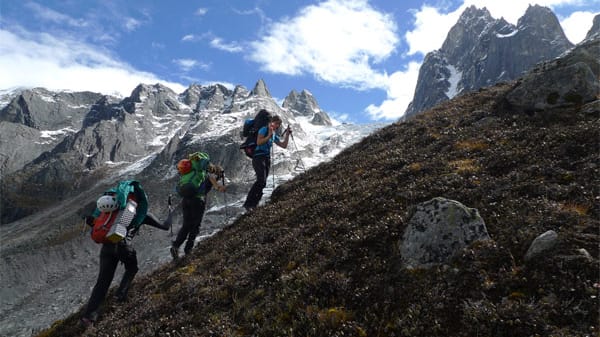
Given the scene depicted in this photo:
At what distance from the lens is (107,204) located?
10266mm

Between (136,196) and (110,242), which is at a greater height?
(136,196)

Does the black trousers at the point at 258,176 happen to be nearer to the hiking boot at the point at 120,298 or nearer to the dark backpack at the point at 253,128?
the dark backpack at the point at 253,128

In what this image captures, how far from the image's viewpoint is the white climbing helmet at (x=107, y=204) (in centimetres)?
1027

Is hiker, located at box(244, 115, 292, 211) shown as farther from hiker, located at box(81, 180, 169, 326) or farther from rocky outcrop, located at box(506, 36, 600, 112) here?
rocky outcrop, located at box(506, 36, 600, 112)

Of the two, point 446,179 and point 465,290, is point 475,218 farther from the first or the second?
point 446,179

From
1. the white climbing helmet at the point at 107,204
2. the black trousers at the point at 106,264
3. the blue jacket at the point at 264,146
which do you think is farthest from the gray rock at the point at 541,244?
the blue jacket at the point at 264,146

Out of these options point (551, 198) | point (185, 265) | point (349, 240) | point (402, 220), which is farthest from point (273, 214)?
point (551, 198)

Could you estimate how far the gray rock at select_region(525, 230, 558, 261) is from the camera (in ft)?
19.2

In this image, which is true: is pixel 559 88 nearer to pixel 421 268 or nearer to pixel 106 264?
pixel 421 268

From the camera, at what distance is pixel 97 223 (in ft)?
34.4

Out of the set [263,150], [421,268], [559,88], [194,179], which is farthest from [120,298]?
[559,88]

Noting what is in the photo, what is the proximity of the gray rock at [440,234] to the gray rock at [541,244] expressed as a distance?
30.3 inches

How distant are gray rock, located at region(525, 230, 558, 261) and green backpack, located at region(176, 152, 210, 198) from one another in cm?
1049

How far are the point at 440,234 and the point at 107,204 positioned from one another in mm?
8930
